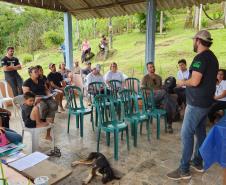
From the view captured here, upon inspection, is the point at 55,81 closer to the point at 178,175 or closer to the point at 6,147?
the point at 6,147

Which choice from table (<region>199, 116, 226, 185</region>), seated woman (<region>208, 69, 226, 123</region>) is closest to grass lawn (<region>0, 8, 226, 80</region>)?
seated woman (<region>208, 69, 226, 123</region>)

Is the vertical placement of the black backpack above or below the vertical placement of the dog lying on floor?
above

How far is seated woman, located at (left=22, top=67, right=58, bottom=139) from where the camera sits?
13.0 ft

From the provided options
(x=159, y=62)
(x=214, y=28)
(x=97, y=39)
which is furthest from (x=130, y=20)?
(x=159, y=62)

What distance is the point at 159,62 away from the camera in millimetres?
10281

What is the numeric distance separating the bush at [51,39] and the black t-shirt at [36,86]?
10569 millimetres

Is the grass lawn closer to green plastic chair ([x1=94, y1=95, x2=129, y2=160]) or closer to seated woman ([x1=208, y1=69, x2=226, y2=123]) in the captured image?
seated woman ([x1=208, y1=69, x2=226, y2=123])

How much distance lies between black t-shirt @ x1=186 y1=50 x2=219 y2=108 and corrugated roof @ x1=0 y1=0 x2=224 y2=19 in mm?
3254

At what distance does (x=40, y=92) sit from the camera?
4160 millimetres

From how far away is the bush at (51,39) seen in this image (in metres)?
14.1

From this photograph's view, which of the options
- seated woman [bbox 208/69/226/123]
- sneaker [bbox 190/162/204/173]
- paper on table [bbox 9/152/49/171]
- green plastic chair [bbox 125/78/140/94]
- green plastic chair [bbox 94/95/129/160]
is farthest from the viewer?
green plastic chair [bbox 125/78/140/94]

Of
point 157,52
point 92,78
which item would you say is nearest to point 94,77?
point 92,78

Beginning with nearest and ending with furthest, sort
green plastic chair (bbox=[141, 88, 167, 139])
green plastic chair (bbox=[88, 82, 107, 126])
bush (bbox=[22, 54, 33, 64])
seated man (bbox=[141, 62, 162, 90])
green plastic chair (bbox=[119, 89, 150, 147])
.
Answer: green plastic chair (bbox=[119, 89, 150, 147])
green plastic chair (bbox=[141, 88, 167, 139])
seated man (bbox=[141, 62, 162, 90])
green plastic chair (bbox=[88, 82, 107, 126])
bush (bbox=[22, 54, 33, 64])

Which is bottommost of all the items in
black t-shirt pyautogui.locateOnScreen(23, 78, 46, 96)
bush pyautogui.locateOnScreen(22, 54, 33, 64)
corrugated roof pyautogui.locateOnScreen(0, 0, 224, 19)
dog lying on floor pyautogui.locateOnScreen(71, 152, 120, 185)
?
dog lying on floor pyautogui.locateOnScreen(71, 152, 120, 185)
